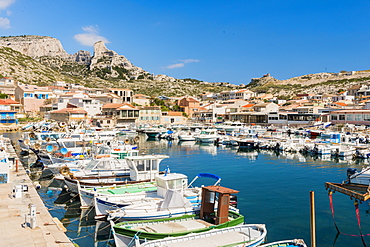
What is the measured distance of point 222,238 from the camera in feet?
39.2

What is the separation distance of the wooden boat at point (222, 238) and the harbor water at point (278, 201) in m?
2.34

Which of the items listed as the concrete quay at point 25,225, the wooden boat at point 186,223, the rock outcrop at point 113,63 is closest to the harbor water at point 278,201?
the concrete quay at point 25,225

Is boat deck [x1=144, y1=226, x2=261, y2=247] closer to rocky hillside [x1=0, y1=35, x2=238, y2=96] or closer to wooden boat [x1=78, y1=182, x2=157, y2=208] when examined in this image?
wooden boat [x1=78, y1=182, x2=157, y2=208]

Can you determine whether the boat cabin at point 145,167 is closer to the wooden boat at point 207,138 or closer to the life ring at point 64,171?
the life ring at point 64,171

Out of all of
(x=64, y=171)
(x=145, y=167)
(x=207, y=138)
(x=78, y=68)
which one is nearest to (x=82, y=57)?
(x=78, y=68)

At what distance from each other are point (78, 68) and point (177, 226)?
173m

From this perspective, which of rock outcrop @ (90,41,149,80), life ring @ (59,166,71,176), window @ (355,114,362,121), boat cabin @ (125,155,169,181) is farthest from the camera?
rock outcrop @ (90,41,149,80)

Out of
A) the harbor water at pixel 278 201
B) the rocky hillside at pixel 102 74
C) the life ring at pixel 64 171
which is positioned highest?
the rocky hillside at pixel 102 74

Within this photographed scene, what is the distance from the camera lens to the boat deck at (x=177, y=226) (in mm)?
12722

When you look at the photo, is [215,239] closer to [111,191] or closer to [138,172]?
[111,191]

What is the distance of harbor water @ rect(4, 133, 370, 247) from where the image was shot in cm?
1498

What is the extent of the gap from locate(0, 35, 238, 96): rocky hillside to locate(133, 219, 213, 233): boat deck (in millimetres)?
124410

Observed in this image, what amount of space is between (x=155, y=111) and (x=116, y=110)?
11062mm

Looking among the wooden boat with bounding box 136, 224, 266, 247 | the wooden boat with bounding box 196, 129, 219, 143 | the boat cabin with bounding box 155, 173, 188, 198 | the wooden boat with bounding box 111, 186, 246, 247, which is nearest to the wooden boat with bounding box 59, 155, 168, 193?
the boat cabin with bounding box 155, 173, 188, 198
